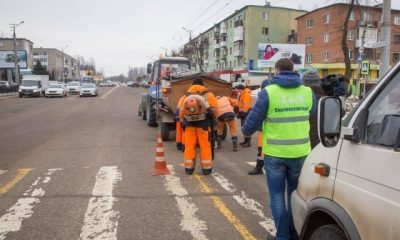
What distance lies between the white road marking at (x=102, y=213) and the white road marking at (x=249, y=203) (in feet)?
5.81

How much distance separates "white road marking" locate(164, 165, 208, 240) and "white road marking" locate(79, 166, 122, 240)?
859 mm

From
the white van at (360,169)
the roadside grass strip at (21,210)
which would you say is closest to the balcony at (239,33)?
the roadside grass strip at (21,210)

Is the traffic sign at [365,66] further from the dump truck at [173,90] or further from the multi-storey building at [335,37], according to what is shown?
the multi-storey building at [335,37]

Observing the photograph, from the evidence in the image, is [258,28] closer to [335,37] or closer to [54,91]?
[335,37]

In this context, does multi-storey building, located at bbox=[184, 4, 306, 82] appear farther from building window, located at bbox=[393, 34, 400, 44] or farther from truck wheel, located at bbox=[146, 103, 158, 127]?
truck wheel, located at bbox=[146, 103, 158, 127]

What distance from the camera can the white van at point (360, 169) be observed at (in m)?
2.40

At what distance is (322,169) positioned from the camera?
3.16m

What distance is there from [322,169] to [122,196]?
423 centimetres

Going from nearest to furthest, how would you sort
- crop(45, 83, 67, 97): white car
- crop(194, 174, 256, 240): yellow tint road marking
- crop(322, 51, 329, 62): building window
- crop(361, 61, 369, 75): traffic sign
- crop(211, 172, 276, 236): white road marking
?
1. crop(194, 174, 256, 240): yellow tint road marking
2. crop(211, 172, 276, 236): white road marking
3. crop(361, 61, 369, 75): traffic sign
4. crop(45, 83, 67, 97): white car
5. crop(322, 51, 329, 62): building window

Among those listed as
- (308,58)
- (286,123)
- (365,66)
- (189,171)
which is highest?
(308,58)

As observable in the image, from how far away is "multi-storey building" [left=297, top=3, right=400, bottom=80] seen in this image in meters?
57.1

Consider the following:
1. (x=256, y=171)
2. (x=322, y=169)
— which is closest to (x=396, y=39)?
(x=256, y=171)

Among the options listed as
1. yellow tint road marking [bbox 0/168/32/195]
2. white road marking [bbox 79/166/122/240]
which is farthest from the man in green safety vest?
yellow tint road marking [bbox 0/168/32/195]

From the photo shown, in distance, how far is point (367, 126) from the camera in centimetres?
274
